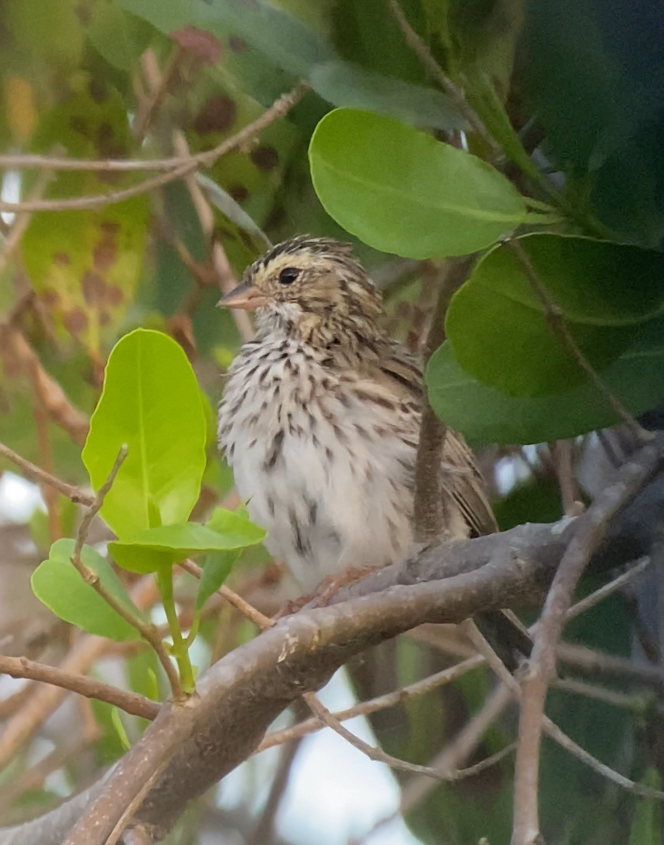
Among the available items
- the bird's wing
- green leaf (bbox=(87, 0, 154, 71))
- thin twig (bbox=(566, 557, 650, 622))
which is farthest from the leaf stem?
green leaf (bbox=(87, 0, 154, 71))

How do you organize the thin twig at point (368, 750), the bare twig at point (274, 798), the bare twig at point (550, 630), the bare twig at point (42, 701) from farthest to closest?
the bare twig at point (42, 701) → the bare twig at point (274, 798) → the thin twig at point (368, 750) → the bare twig at point (550, 630)

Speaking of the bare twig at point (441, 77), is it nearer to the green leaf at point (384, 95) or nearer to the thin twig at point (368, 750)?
the green leaf at point (384, 95)

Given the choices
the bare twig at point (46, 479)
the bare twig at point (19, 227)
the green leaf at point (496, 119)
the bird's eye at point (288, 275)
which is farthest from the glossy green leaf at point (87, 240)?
the green leaf at point (496, 119)

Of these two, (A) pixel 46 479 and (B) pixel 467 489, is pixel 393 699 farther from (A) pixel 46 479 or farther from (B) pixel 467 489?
(A) pixel 46 479

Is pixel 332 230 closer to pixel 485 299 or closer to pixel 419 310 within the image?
pixel 419 310

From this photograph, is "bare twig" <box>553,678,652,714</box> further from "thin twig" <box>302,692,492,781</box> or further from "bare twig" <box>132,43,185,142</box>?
"bare twig" <box>132,43,185,142</box>

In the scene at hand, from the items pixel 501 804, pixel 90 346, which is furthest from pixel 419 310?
pixel 501 804
